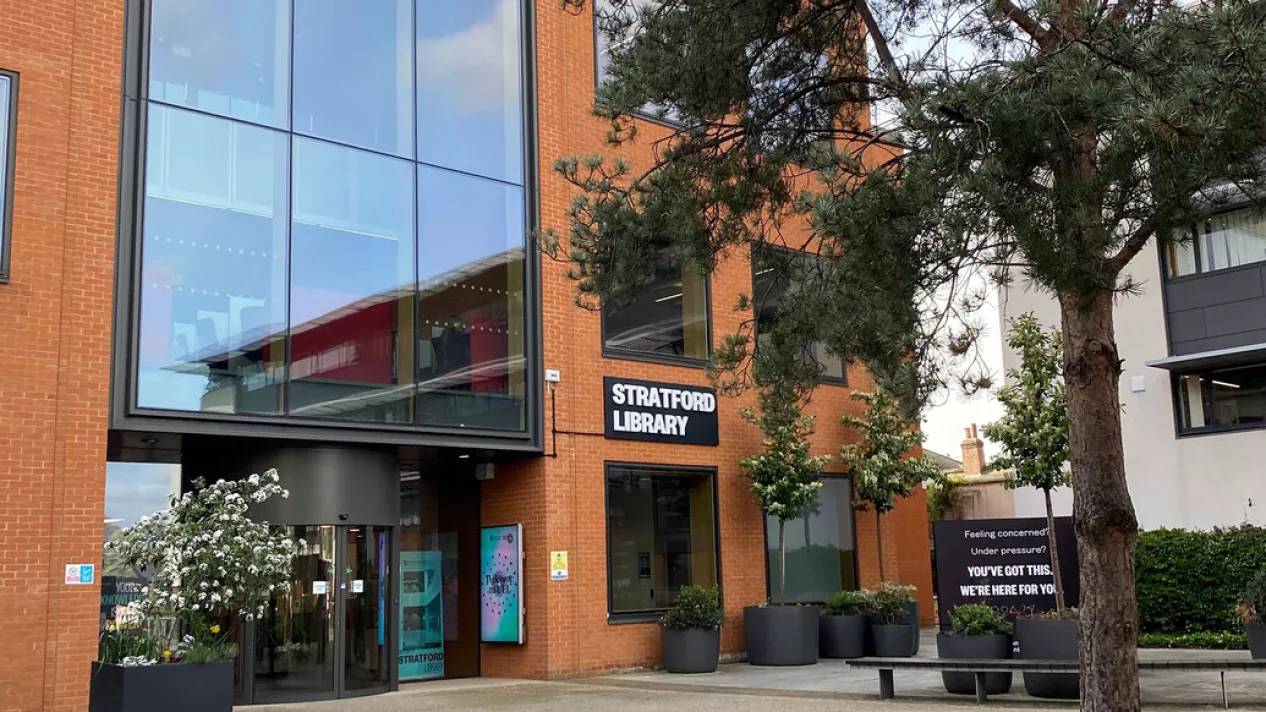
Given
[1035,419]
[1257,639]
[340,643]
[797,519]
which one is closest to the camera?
[1035,419]

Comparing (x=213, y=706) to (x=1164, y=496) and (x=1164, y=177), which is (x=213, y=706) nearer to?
(x=1164, y=177)

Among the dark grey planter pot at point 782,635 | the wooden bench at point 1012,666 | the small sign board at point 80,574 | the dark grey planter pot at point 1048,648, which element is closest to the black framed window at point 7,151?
the small sign board at point 80,574

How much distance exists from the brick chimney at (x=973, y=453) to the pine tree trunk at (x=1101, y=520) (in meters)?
30.2

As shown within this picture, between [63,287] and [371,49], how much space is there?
5019mm

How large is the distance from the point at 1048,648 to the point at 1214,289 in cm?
1139

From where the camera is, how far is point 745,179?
33.6ft

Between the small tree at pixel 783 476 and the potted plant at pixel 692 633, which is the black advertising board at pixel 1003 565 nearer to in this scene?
the small tree at pixel 783 476

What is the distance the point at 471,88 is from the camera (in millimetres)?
16328

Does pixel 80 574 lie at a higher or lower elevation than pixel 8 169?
lower

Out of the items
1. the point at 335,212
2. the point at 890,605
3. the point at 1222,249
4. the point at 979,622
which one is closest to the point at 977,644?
the point at 979,622

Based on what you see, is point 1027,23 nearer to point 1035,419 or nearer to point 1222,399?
point 1035,419

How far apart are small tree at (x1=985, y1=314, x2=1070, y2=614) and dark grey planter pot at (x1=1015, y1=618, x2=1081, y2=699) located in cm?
78

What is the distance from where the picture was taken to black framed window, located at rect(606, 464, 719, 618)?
1688 centimetres

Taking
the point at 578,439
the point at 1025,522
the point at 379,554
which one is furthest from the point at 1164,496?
the point at 379,554
